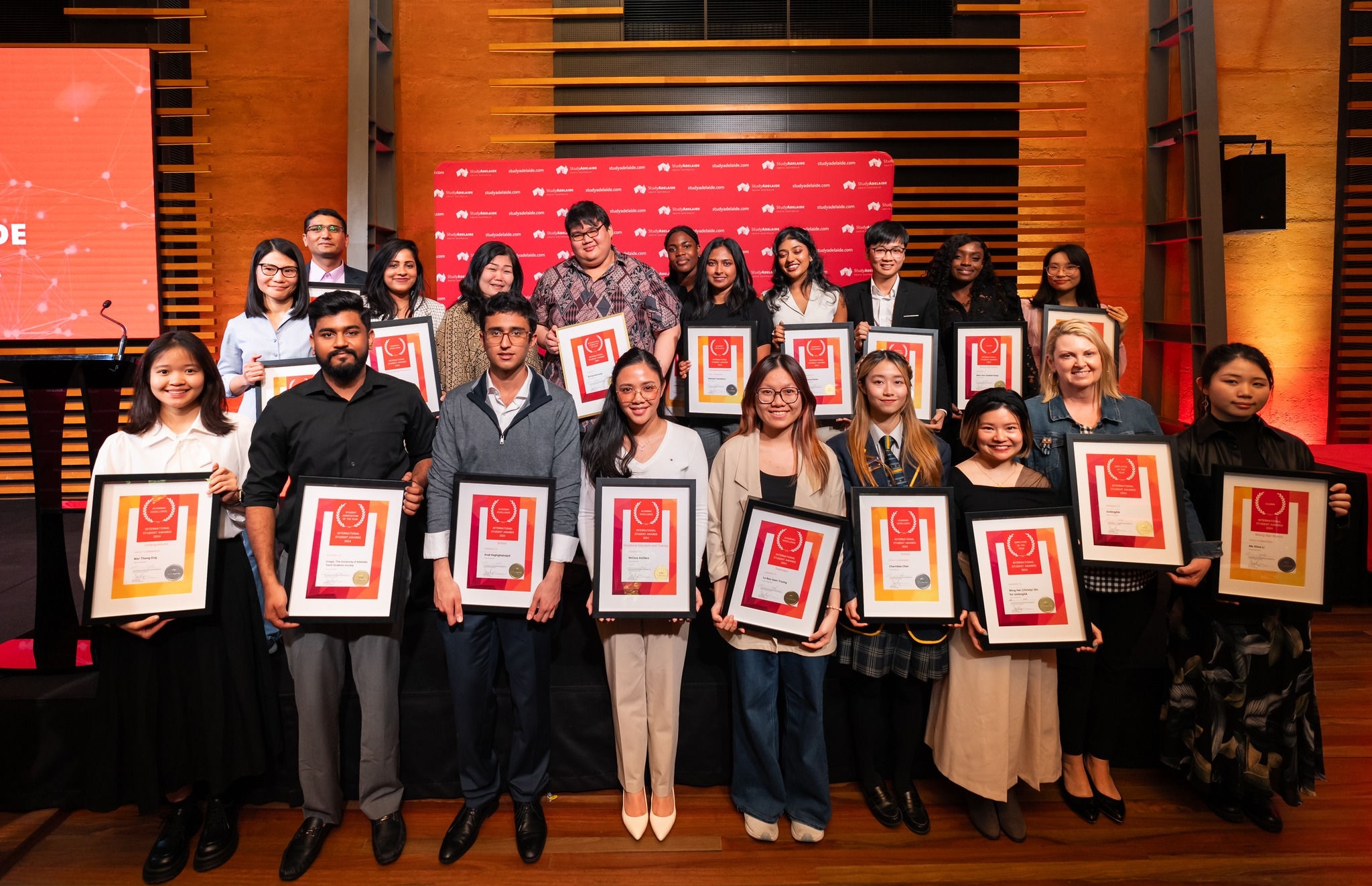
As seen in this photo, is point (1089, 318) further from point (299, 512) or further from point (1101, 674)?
point (299, 512)

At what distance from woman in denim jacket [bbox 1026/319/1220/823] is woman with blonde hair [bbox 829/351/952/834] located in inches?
15.4

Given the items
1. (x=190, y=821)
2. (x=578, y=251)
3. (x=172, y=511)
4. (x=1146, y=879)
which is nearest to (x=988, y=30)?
(x=578, y=251)

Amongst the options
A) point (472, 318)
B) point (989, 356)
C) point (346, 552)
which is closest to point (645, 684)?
point (346, 552)

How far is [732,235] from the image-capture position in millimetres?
6062

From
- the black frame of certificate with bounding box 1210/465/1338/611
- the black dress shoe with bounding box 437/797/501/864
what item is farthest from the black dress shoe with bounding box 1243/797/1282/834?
the black dress shoe with bounding box 437/797/501/864

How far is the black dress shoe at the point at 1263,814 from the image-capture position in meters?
2.73

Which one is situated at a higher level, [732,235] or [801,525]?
[732,235]

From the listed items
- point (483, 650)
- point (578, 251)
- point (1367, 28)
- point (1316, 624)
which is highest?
point (1367, 28)

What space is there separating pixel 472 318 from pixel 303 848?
2181 mm

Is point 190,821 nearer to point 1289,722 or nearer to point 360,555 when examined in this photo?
point 360,555

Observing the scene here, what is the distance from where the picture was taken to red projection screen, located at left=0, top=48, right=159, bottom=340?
6.19 meters

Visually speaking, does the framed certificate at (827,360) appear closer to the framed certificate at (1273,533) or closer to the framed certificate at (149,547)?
the framed certificate at (1273,533)

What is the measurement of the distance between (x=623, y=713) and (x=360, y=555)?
0.99 meters

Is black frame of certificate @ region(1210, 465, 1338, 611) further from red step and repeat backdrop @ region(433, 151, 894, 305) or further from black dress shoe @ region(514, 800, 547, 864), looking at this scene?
red step and repeat backdrop @ region(433, 151, 894, 305)
